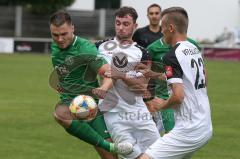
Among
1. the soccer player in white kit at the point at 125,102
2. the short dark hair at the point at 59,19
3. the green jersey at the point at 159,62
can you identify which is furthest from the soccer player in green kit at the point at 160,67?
the short dark hair at the point at 59,19

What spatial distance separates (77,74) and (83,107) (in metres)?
0.63

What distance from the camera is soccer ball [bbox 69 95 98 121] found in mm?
8414

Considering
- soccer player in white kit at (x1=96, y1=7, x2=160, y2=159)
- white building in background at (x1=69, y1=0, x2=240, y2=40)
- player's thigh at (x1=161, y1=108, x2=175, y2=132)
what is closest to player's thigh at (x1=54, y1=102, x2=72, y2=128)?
soccer player in white kit at (x1=96, y1=7, x2=160, y2=159)

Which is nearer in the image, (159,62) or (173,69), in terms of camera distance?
(173,69)

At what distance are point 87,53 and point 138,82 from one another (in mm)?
813

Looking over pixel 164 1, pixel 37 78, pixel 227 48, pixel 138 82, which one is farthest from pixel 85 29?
pixel 138 82

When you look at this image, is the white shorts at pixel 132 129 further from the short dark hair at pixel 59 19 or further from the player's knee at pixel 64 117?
the short dark hair at pixel 59 19

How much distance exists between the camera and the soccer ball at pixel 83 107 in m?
8.41

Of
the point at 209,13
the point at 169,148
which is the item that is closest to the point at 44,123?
the point at 169,148

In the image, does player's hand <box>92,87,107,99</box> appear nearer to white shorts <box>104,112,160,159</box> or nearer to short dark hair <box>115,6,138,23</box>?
white shorts <box>104,112,160,159</box>

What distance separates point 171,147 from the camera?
7.27m

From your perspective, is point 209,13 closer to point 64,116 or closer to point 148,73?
point 148,73

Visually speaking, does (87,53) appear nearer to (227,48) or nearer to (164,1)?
(227,48)

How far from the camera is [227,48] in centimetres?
4572
